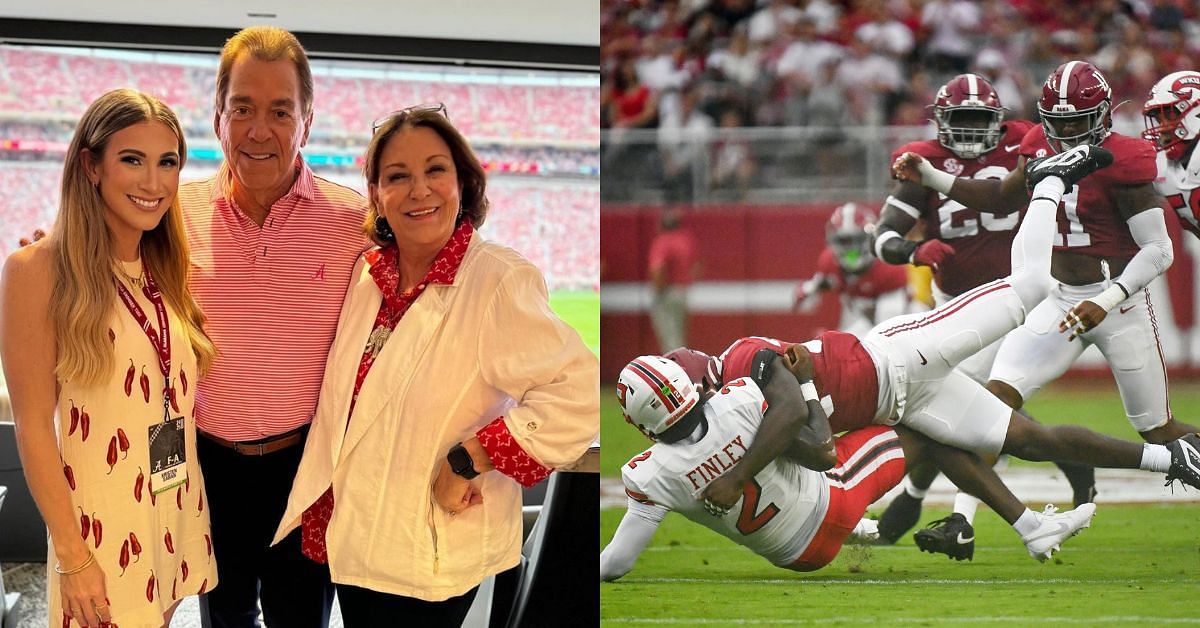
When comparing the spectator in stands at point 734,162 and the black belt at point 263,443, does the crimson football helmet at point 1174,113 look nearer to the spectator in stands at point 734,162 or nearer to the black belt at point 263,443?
the spectator in stands at point 734,162

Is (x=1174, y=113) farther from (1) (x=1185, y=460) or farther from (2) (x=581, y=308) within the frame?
(2) (x=581, y=308)

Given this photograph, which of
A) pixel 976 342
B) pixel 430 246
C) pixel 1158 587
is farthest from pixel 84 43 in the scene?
pixel 1158 587

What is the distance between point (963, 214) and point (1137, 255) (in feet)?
→ 1.30

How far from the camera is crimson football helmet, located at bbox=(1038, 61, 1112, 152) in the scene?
7.90 feet

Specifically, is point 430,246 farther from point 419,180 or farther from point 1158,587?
point 1158,587

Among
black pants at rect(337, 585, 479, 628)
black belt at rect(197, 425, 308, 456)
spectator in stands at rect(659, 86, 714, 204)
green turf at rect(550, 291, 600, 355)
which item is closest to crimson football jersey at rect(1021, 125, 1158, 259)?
spectator in stands at rect(659, 86, 714, 204)

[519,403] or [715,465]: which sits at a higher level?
[519,403]

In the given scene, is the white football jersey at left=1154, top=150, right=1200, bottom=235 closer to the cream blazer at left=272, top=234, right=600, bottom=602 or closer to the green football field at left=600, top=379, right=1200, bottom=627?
the green football field at left=600, top=379, right=1200, bottom=627

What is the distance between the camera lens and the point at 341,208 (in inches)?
85.3

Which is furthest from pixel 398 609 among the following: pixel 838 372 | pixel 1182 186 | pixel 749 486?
pixel 1182 186

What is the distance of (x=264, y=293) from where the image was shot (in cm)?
207

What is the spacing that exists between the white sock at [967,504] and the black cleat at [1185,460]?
446mm

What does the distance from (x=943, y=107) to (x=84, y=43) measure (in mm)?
4424

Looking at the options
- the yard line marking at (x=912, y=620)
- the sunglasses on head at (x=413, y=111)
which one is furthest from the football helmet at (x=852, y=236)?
the sunglasses on head at (x=413, y=111)
